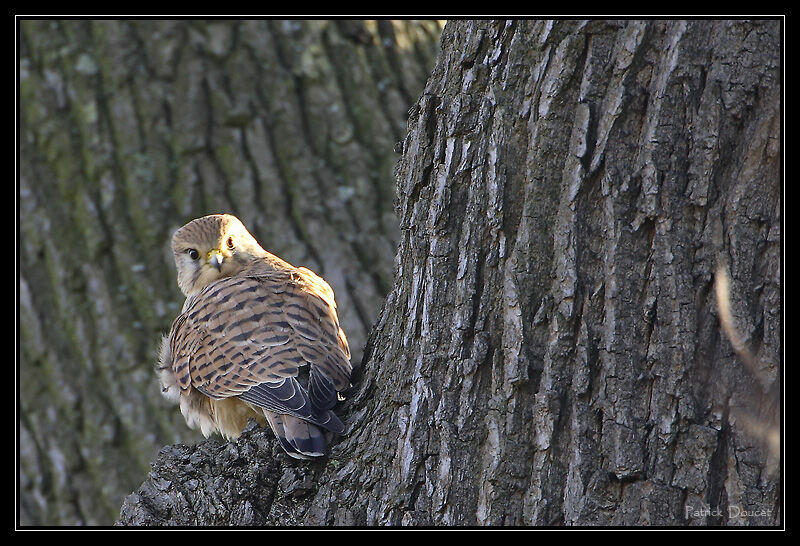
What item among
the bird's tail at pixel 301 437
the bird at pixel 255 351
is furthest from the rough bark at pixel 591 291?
the bird at pixel 255 351

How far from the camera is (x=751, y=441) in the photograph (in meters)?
1.87

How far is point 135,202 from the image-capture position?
4.28 metres

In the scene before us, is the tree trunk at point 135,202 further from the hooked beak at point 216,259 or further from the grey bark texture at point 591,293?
the grey bark texture at point 591,293

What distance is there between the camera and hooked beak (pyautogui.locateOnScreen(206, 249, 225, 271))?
387cm

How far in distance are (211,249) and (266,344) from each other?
1.06 metres

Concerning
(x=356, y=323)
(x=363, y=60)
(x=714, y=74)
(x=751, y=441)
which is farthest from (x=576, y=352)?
(x=363, y=60)

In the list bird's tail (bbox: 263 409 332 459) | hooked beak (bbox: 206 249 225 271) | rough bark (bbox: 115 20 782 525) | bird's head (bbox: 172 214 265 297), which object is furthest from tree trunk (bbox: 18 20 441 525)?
rough bark (bbox: 115 20 782 525)

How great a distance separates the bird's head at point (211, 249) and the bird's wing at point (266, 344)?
1.17 feet

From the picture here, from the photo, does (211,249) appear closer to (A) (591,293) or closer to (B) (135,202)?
(B) (135,202)

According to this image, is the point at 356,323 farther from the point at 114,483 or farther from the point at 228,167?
the point at 114,483

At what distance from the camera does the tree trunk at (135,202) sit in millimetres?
4223

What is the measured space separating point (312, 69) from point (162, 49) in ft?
2.65

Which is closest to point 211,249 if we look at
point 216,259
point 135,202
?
point 216,259

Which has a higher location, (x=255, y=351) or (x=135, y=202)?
(x=135, y=202)
